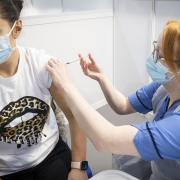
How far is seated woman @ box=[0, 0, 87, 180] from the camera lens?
44.9 inches

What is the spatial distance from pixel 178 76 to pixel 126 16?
2.00 m

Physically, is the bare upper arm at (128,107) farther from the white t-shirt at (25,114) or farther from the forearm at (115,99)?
the white t-shirt at (25,114)

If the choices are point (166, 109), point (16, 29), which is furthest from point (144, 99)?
point (16, 29)

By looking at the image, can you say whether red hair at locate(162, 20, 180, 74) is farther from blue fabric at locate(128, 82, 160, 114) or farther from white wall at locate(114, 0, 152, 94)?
white wall at locate(114, 0, 152, 94)

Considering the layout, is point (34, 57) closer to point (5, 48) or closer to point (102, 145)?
point (5, 48)

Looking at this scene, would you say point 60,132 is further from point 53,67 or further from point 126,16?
point 126,16

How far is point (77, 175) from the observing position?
119 centimetres

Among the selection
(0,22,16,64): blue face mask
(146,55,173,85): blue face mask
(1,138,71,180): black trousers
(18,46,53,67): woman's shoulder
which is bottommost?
(1,138,71,180): black trousers

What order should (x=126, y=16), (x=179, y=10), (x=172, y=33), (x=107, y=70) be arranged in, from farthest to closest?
1. (x=107, y=70)
2. (x=126, y=16)
3. (x=179, y=10)
4. (x=172, y=33)

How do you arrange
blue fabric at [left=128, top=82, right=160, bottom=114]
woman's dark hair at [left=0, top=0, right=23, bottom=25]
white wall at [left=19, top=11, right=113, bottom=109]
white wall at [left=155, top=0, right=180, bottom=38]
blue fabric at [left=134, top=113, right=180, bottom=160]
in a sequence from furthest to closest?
white wall at [left=155, top=0, right=180, bottom=38] → white wall at [left=19, top=11, right=113, bottom=109] → blue fabric at [left=128, top=82, right=160, bottom=114] → woman's dark hair at [left=0, top=0, right=23, bottom=25] → blue fabric at [left=134, top=113, right=180, bottom=160]

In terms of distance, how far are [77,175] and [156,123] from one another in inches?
17.0

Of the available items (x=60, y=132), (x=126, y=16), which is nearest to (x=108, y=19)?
(x=126, y=16)

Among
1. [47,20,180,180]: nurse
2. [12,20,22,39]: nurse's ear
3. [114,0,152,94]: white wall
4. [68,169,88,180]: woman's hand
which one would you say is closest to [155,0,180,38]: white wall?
[114,0,152,94]: white wall

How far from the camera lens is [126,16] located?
2.91 meters
